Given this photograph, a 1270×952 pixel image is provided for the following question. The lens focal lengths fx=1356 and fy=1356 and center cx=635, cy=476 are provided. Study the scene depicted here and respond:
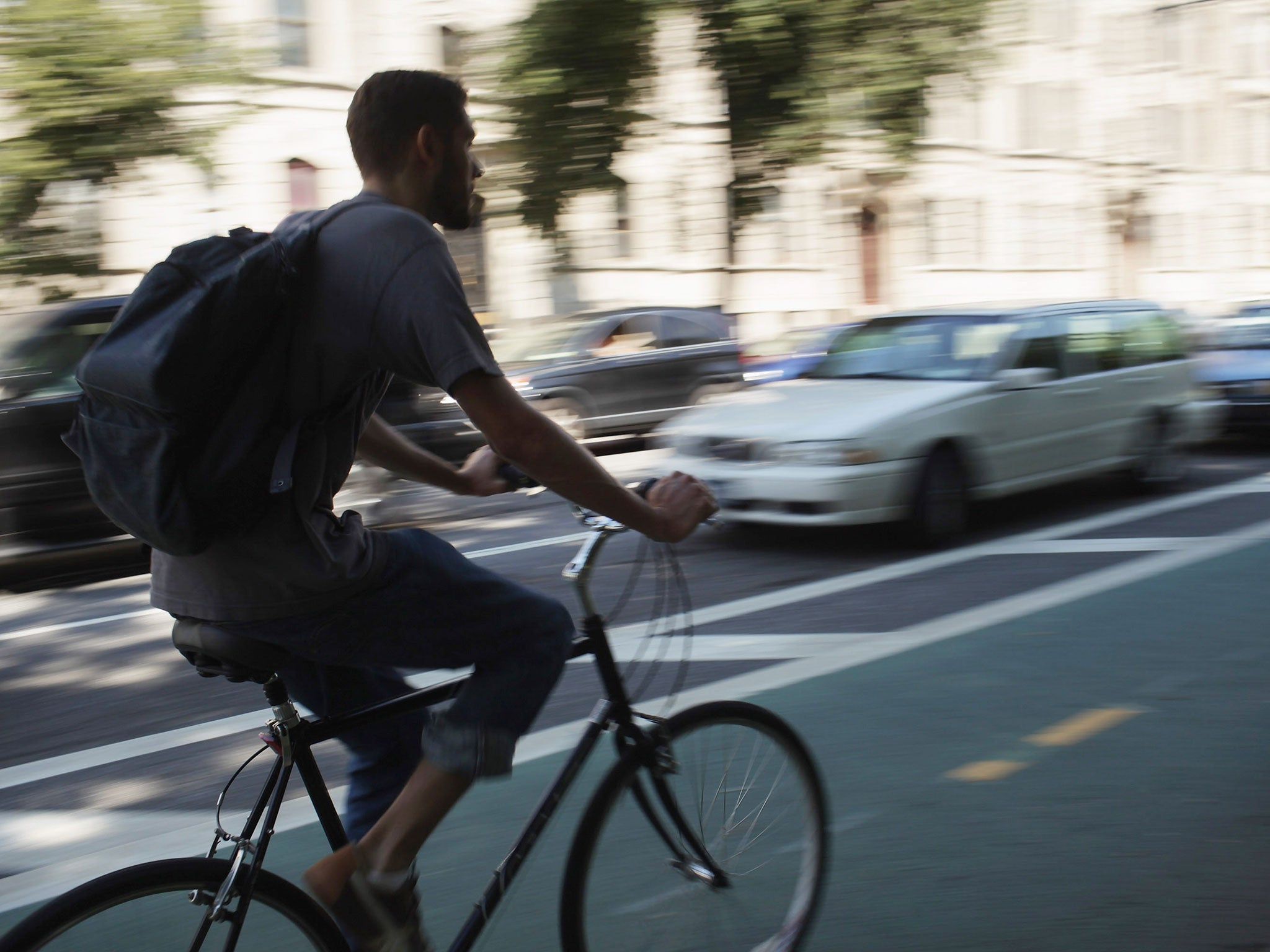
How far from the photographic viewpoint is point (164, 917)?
208 cm

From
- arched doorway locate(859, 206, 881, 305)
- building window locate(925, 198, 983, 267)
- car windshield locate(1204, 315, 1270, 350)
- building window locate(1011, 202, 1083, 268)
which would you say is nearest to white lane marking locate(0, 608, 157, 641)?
car windshield locate(1204, 315, 1270, 350)

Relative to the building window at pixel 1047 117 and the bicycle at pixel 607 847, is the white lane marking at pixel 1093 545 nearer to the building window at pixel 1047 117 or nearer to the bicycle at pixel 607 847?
the bicycle at pixel 607 847

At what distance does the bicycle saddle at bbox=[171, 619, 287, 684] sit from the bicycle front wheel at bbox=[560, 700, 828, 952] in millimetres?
663

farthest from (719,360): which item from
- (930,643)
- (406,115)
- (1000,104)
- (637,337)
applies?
(1000,104)

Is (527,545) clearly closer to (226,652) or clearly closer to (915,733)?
(915,733)

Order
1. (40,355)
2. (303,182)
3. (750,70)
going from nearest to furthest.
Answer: (40,355) < (750,70) < (303,182)

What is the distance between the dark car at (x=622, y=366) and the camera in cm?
1512

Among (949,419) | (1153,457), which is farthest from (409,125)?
(1153,457)

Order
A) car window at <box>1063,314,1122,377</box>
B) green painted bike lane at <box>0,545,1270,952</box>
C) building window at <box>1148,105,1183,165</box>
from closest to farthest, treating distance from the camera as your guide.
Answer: green painted bike lane at <box>0,545,1270,952</box> → car window at <box>1063,314,1122,377</box> → building window at <box>1148,105,1183,165</box>

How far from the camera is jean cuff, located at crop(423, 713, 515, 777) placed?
229 centimetres

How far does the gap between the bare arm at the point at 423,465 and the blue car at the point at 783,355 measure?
543 inches

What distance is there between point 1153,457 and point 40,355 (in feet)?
25.9

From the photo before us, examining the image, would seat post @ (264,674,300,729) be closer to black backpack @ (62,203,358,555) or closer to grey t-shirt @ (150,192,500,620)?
grey t-shirt @ (150,192,500,620)

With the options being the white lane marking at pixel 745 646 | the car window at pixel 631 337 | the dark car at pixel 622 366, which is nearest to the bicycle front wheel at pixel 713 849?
the white lane marking at pixel 745 646
